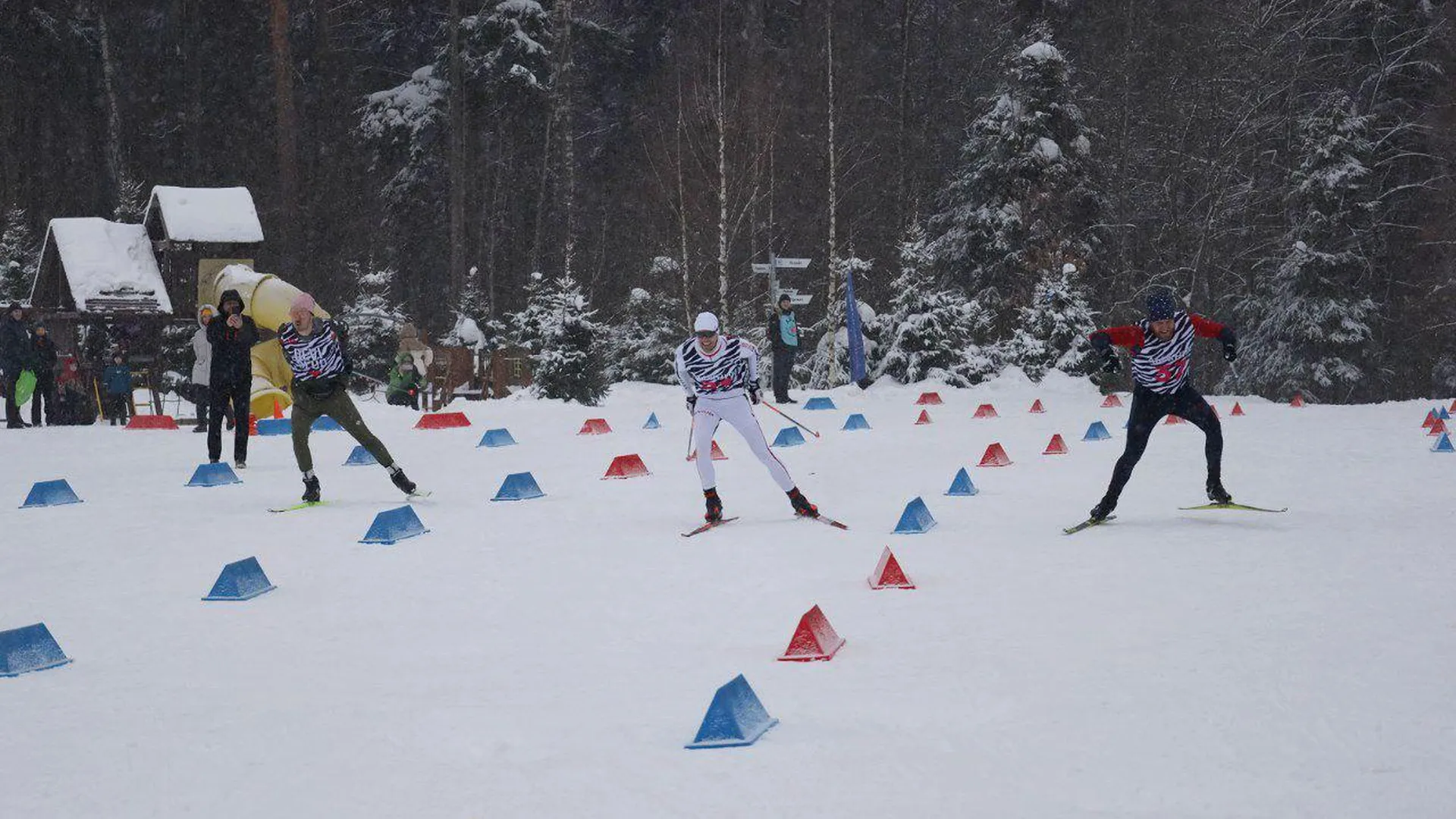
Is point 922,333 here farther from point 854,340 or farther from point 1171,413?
point 1171,413

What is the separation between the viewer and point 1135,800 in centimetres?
410

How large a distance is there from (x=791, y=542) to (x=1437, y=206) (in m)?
27.7

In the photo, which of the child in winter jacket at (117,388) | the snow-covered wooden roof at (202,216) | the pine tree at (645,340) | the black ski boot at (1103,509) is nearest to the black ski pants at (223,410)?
the child in winter jacket at (117,388)

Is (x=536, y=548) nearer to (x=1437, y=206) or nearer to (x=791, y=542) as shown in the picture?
(x=791, y=542)

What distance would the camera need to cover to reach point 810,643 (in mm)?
6027

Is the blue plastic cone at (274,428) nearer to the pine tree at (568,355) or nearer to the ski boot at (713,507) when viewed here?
the pine tree at (568,355)

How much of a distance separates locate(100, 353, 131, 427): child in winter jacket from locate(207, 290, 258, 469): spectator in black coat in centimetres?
858

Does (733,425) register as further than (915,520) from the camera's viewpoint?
Yes

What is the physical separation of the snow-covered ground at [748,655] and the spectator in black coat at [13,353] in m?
8.30

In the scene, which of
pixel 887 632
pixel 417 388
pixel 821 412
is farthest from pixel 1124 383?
pixel 887 632

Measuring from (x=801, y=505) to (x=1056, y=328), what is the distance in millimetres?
18743

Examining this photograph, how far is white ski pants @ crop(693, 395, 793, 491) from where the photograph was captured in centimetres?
1024

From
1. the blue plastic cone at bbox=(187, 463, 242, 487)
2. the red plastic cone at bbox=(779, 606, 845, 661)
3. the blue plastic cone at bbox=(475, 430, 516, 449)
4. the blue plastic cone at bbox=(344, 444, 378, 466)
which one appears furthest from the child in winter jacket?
the red plastic cone at bbox=(779, 606, 845, 661)

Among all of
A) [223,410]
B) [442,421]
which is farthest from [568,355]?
[223,410]
